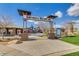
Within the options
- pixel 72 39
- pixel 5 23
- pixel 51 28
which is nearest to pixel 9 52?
pixel 5 23

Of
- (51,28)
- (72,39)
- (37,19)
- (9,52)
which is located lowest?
(9,52)

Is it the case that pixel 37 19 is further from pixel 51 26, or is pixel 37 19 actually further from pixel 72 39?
pixel 72 39

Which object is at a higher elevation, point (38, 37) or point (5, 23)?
point (5, 23)

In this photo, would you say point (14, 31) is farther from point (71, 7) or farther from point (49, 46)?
point (71, 7)

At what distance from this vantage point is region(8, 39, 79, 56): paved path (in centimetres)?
403

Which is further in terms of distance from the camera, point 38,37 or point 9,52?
point 38,37

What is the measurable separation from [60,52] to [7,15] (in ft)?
2.97

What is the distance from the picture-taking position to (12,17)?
4.07m

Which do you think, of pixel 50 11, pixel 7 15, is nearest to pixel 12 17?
pixel 7 15

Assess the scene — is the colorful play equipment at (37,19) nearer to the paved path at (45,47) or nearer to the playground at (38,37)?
the playground at (38,37)

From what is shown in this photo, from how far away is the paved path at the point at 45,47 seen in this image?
13.2 ft

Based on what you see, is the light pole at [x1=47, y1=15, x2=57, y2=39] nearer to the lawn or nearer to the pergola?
the pergola

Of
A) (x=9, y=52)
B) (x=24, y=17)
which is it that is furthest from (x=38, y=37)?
(x=9, y=52)

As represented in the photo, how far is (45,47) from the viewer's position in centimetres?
406
